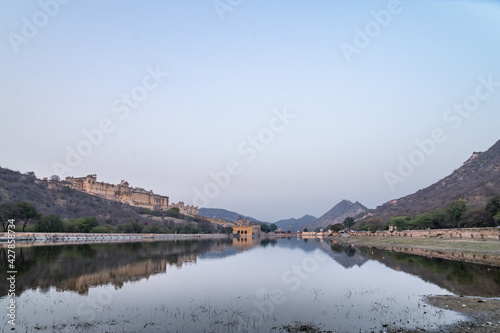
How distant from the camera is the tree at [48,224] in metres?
62.9

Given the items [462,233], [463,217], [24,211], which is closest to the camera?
[462,233]

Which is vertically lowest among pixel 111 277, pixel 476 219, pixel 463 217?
pixel 111 277

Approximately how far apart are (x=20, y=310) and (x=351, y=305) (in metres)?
13.0

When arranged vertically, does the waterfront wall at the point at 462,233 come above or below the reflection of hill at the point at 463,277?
above

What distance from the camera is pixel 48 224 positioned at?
63.7 meters

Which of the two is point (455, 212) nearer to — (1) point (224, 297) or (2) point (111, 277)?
(1) point (224, 297)

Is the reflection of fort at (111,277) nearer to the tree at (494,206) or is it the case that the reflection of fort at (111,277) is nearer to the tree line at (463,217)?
the tree line at (463,217)

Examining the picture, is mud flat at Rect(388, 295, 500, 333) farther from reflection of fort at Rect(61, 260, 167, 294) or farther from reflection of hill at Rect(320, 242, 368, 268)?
reflection of hill at Rect(320, 242, 368, 268)

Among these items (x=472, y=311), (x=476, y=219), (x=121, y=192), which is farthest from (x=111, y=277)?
(x=121, y=192)

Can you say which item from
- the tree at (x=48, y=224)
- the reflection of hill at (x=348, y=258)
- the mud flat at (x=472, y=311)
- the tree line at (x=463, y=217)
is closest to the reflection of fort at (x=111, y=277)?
the mud flat at (x=472, y=311)

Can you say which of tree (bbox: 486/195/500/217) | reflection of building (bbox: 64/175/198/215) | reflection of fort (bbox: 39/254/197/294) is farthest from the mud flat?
reflection of building (bbox: 64/175/198/215)

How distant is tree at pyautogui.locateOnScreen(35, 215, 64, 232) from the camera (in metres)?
62.9

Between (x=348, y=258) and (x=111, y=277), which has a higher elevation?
(x=111, y=277)

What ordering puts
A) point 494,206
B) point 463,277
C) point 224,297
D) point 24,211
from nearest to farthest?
point 224,297 < point 463,277 < point 494,206 < point 24,211
